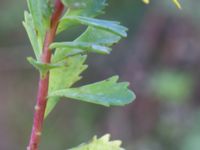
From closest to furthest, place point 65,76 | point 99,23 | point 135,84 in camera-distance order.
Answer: point 99,23, point 65,76, point 135,84

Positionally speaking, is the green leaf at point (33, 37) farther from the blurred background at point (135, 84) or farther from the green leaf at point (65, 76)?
the blurred background at point (135, 84)

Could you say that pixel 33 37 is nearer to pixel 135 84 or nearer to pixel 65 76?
pixel 65 76

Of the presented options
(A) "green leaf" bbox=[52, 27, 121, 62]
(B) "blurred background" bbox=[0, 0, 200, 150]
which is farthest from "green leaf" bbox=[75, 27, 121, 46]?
(B) "blurred background" bbox=[0, 0, 200, 150]

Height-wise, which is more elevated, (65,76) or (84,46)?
(84,46)

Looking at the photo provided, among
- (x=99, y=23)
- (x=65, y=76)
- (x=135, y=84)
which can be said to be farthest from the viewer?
(x=135, y=84)

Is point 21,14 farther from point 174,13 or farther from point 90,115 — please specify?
point 174,13

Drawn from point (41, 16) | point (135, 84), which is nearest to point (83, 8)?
point (41, 16)
